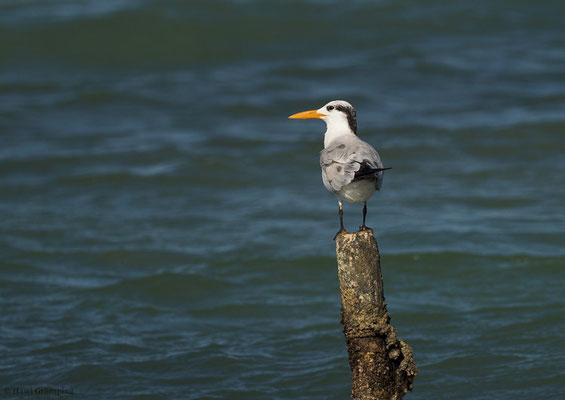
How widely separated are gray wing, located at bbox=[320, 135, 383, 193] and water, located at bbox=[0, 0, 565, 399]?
7.56ft

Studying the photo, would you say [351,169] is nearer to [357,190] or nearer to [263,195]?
[357,190]

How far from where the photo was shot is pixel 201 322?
926 cm

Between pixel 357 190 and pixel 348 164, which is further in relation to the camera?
pixel 357 190

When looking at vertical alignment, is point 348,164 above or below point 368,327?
above

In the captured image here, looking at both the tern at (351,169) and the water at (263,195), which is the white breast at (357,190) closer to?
the tern at (351,169)

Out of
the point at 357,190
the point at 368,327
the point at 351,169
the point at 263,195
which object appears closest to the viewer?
the point at 368,327

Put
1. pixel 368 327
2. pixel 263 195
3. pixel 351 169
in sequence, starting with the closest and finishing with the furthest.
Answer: pixel 368 327 < pixel 351 169 < pixel 263 195

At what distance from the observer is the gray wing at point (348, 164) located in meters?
5.82

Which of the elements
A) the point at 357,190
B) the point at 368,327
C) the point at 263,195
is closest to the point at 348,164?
the point at 357,190

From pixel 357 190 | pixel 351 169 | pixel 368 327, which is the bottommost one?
pixel 368 327

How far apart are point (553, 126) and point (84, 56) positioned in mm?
11010

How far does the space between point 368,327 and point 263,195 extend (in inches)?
291

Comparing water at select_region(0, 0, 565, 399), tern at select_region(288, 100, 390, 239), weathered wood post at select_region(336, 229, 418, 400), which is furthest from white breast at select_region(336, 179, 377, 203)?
water at select_region(0, 0, 565, 399)

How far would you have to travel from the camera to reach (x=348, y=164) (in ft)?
19.3
